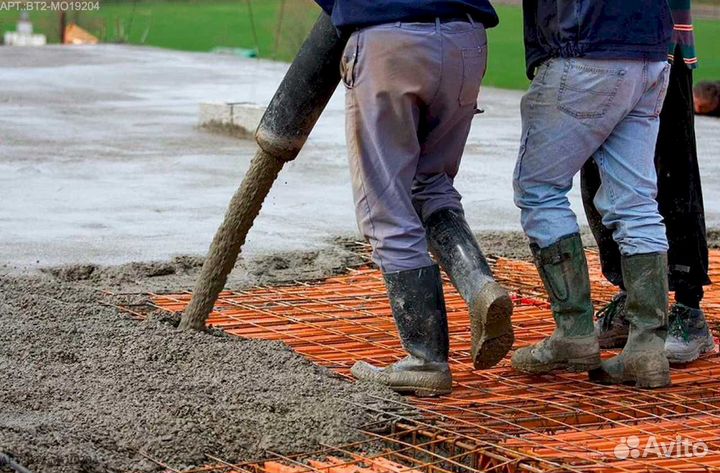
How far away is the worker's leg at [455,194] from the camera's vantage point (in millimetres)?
3887

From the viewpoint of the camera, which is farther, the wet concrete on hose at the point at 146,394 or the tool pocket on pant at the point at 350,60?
the tool pocket on pant at the point at 350,60

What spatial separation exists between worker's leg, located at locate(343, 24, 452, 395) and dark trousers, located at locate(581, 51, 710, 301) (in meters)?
0.91

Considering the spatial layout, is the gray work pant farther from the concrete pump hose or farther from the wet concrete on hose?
the wet concrete on hose

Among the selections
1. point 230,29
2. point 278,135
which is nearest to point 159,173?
point 278,135

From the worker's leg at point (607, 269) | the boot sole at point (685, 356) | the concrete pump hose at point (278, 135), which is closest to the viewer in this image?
the concrete pump hose at point (278, 135)

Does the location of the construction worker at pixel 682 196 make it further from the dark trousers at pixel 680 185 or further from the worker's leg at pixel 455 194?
the worker's leg at pixel 455 194

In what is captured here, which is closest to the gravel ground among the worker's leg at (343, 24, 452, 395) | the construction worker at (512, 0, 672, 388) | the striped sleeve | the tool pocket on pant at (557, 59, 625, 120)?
the worker's leg at (343, 24, 452, 395)

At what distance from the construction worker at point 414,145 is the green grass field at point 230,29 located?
1197 cm

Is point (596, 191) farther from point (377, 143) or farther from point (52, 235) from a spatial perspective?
point (52, 235)

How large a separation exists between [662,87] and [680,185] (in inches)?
20.1

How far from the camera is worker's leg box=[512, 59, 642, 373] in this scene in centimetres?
401

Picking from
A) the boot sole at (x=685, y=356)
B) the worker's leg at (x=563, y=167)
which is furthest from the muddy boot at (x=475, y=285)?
the boot sole at (x=685, y=356)

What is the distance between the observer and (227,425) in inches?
141

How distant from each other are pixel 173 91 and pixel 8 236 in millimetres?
8055
